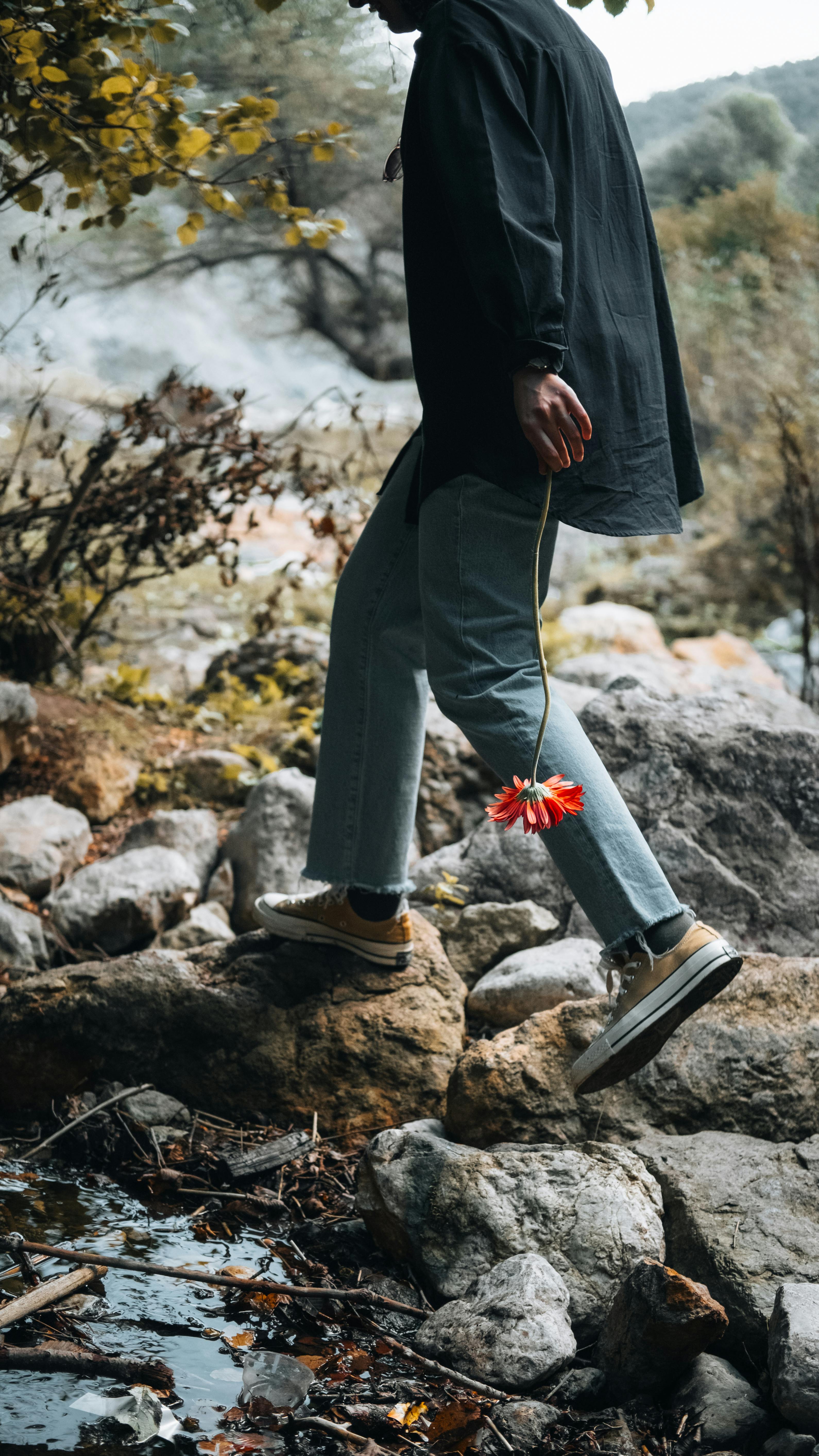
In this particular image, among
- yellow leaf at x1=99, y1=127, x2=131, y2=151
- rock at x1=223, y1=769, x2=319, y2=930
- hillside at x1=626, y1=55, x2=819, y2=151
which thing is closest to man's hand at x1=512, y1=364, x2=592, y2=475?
yellow leaf at x1=99, y1=127, x2=131, y2=151

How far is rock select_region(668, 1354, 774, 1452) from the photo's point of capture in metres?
1.18

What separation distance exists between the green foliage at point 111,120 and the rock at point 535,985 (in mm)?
1850

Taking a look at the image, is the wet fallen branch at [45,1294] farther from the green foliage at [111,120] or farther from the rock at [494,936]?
the green foliage at [111,120]

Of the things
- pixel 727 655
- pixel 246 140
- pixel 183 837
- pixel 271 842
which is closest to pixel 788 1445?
pixel 271 842

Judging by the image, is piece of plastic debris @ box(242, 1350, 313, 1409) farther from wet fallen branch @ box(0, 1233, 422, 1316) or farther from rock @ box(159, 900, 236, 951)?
rock @ box(159, 900, 236, 951)

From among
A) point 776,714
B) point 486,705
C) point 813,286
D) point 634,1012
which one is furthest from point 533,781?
point 813,286

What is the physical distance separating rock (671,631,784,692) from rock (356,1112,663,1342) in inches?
213

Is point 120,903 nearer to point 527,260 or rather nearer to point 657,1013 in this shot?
point 657,1013

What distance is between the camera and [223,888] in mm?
3061

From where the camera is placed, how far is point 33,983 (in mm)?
2055

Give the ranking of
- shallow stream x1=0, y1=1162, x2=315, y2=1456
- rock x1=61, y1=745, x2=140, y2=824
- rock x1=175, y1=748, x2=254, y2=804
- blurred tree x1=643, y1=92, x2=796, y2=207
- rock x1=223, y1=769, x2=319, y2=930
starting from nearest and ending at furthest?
shallow stream x1=0, y1=1162, x2=315, y2=1456
rock x1=223, y1=769, x2=319, y2=930
rock x1=61, y1=745, x2=140, y2=824
rock x1=175, y1=748, x2=254, y2=804
blurred tree x1=643, y1=92, x2=796, y2=207

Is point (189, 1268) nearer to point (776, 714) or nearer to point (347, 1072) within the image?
point (347, 1072)

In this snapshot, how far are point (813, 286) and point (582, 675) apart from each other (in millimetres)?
7035

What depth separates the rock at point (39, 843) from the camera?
2938 mm
